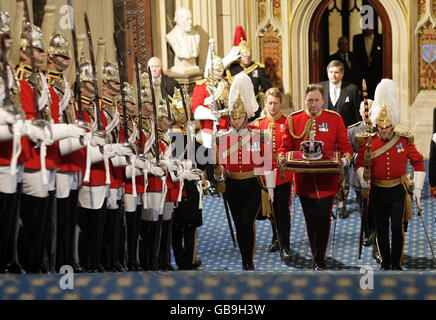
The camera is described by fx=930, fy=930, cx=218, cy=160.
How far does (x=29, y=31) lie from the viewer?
193 inches

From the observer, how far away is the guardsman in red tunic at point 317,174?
265 inches

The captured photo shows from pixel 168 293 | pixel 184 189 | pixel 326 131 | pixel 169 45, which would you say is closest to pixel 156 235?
pixel 184 189

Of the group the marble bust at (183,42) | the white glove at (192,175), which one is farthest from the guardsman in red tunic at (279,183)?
the marble bust at (183,42)

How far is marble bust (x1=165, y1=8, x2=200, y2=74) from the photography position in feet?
36.0

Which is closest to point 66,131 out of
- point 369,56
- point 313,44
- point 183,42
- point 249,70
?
point 249,70

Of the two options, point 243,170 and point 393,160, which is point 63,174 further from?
point 393,160

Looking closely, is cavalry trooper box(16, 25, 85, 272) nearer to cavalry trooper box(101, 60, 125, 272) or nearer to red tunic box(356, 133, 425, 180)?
cavalry trooper box(101, 60, 125, 272)

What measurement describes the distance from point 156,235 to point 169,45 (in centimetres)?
517

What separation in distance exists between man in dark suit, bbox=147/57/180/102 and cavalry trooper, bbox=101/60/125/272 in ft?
2.30

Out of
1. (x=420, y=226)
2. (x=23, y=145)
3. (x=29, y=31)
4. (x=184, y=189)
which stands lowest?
(x=420, y=226)

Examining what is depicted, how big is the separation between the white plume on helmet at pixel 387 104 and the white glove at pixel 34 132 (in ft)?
8.84

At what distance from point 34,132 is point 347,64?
8911 mm

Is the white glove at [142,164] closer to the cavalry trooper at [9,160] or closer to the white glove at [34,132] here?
the cavalry trooper at [9,160]
